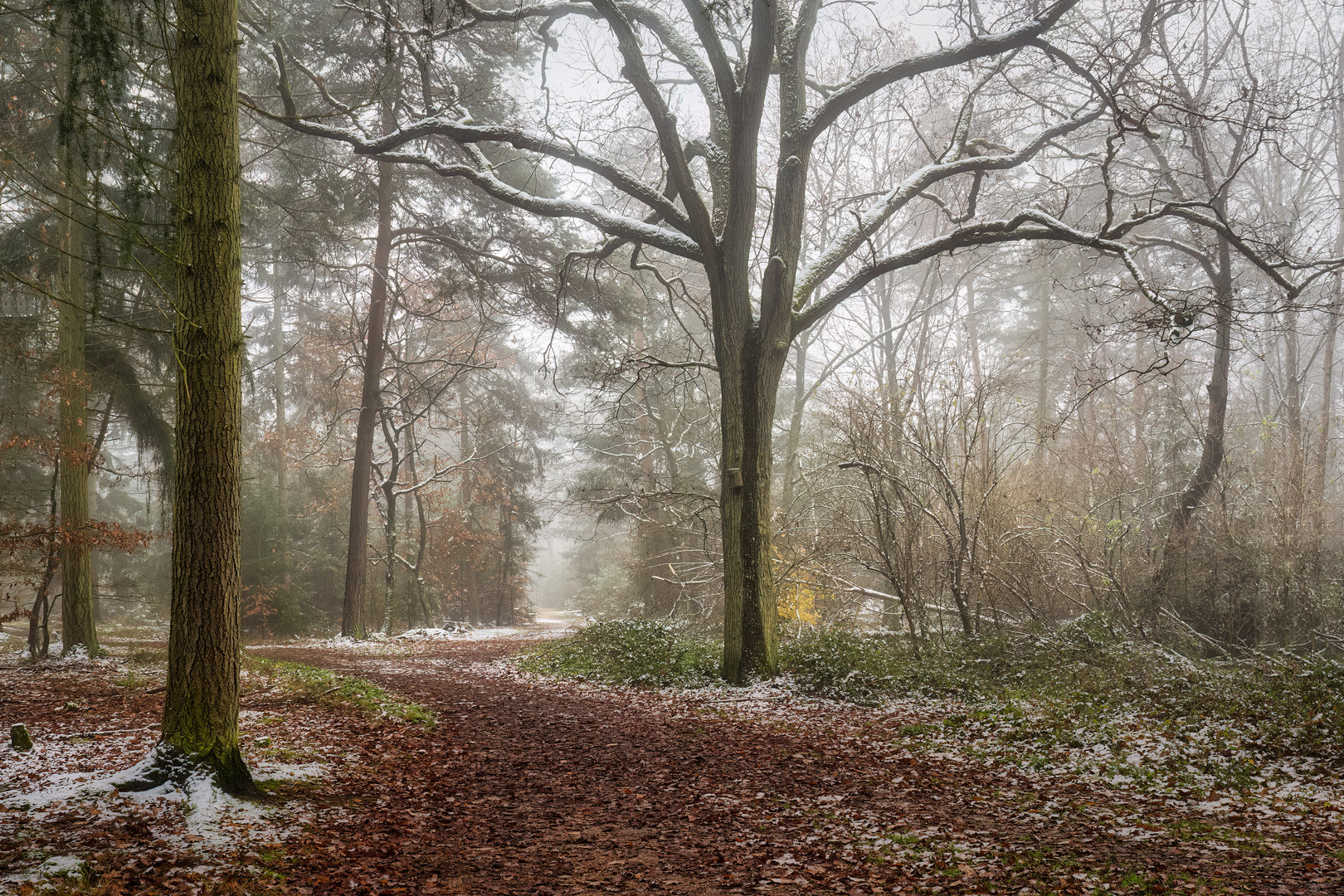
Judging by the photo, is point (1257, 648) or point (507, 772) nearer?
point (507, 772)

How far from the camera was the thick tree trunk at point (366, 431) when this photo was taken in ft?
50.5

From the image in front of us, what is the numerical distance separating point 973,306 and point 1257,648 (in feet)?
51.8

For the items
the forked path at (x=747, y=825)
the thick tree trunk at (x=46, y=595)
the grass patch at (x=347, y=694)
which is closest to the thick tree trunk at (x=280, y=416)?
the thick tree trunk at (x=46, y=595)

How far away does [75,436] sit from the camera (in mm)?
10203

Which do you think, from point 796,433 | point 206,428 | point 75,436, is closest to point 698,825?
point 206,428

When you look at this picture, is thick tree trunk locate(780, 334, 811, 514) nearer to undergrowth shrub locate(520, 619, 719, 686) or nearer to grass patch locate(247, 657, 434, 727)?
undergrowth shrub locate(520, 619, 719, 686)

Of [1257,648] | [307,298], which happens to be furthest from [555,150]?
[307,298]

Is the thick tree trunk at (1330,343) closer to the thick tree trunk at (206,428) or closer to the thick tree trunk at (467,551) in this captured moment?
the thick tree trunk at (206,428)

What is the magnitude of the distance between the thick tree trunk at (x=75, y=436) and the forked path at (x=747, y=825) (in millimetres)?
6907

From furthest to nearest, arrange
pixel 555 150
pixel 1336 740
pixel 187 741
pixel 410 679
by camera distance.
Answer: pixel 410 679 < pixel 555 150 < pixel 1336 740 < pixel 187 741

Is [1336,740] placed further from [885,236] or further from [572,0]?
[885,236]

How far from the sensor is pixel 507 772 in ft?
18.4

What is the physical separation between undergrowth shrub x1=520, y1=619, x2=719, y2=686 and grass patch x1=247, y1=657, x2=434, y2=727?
3.07 m

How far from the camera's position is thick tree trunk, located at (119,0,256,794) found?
4184mm
